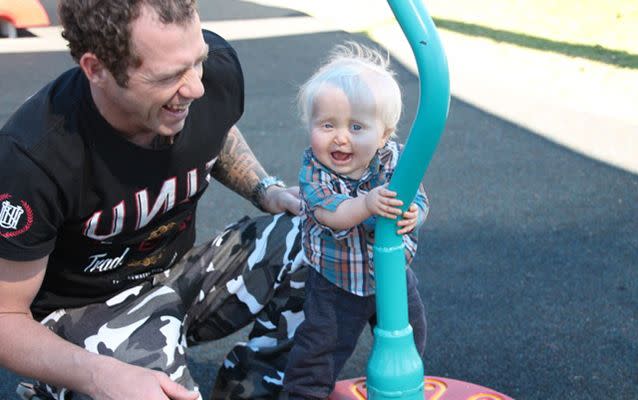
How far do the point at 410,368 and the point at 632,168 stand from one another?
290 cm

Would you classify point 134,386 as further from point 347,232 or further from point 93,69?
point 93,69

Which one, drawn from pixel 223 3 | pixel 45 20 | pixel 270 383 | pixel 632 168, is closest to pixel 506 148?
pixel 632 168

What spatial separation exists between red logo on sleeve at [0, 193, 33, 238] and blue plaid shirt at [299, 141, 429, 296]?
1.87ft

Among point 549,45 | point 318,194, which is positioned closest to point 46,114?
point 318,194

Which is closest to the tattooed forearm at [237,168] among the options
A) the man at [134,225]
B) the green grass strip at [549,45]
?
the man at [134,225]

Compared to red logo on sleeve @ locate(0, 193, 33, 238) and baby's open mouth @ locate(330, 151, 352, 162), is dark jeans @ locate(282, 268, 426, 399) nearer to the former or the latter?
baby's open mouth @ locate(330, 151, 352, 162)

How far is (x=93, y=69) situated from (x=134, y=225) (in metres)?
0.39

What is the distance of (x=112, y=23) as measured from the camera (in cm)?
187

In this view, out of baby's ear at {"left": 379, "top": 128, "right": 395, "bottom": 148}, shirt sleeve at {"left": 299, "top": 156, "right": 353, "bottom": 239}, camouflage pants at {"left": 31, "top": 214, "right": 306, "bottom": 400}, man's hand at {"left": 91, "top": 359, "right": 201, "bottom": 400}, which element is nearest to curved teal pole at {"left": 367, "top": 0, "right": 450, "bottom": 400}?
shirt sleeve at {"left": 299, "top": 156, "right": 353, "bottom": 239}

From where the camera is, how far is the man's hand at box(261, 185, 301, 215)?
251 centimetres

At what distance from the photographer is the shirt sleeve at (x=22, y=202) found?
192 centimetres

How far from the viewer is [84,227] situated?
6.84 ft

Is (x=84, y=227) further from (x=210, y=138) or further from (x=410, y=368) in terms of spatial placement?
(x=410, y=368)

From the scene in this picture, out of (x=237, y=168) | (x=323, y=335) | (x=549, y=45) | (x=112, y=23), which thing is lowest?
(x=549, y=45)
